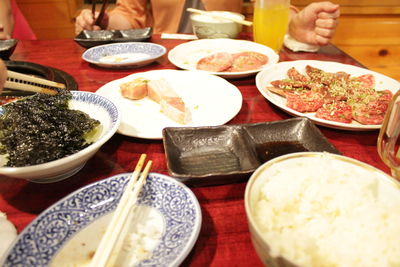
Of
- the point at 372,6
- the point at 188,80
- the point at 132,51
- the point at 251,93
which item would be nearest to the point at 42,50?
the point at 132,51

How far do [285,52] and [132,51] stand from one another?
4.46 ft

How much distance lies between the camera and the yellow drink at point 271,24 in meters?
2.39

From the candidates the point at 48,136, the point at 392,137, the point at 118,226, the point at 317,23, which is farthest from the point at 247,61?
the point at 118,226

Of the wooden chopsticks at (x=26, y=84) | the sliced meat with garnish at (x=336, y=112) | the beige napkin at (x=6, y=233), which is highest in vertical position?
the wooden chopsticks at (x=26, y=84)

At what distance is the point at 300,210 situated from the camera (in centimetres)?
82

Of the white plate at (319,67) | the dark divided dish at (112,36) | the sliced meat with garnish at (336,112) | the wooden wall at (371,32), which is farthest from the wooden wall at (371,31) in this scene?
the sliced meat with garnish at (336,112)

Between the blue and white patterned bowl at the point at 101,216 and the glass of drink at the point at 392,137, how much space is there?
0.73 m

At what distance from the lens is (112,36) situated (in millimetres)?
2787

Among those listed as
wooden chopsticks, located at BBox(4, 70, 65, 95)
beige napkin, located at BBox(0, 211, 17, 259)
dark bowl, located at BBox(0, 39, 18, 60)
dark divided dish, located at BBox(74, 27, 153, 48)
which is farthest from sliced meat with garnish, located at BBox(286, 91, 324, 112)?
dark bowl, located at BBox(0, 39, 18, 60)

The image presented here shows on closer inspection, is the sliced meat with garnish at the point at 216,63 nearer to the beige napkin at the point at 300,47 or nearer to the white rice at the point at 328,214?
the beige napkin at the point at 300,47

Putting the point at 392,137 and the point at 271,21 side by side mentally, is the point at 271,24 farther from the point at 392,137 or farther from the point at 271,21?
the point at 392,137

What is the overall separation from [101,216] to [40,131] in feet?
1.35

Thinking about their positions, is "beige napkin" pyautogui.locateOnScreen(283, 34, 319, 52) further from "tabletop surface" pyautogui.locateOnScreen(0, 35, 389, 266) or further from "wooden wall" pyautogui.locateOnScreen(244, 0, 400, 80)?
"wooden wall" pyautogui.locateOnScreen(244, 0, 400, 80)

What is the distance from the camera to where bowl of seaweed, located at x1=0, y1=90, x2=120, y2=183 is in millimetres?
974
